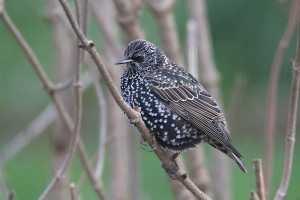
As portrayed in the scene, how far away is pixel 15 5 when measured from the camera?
1062cm

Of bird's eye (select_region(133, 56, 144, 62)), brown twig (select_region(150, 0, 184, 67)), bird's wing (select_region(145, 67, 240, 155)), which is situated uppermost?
brown twig (select_region(150, 0, 184, 67))

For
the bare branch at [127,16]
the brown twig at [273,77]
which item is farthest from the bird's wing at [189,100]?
the bare branch at [127,16]

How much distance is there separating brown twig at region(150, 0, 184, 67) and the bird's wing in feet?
1.57

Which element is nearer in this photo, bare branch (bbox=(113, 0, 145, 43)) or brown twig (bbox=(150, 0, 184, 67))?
bare branch (bbox=(113, 0, 145, 43))

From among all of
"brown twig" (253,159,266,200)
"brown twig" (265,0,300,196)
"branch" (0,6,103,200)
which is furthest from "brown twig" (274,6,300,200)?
"branch" (0,6,103,200)

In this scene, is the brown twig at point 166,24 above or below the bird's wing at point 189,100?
above

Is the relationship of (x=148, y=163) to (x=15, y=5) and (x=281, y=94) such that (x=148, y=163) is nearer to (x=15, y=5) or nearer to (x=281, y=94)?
(x=281, y=94)

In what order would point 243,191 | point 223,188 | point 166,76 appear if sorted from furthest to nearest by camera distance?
point 243,191 < point 223,188 < point 166,76

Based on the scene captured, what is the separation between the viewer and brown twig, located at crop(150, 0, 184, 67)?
4.50m

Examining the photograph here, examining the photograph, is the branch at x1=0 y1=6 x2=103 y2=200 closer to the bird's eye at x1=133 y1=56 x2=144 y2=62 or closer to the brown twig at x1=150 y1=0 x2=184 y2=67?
the bird's eye at x1=133 y1=56 x2=144 y2=62

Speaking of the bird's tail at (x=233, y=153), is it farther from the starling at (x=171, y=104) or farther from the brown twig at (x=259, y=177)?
the brown twig at (x=259, y=177)

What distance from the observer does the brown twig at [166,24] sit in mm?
4496

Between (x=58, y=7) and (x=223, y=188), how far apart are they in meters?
2.55

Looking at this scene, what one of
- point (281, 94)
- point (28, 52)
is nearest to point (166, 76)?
point (28, 52)
